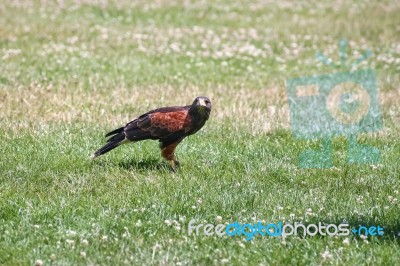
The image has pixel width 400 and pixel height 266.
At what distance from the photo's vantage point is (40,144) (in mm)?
9195

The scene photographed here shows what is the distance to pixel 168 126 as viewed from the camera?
8273mm

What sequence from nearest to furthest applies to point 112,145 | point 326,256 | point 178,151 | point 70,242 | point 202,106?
point 326,256 < point 70,242 < point 202,106 < point 112,145 < point 178,151

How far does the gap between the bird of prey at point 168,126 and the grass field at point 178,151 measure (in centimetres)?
31

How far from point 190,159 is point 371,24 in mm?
10884

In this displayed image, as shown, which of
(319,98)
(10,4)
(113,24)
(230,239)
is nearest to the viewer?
(230,239)

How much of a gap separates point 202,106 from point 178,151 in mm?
1141

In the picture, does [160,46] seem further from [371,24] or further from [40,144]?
[40,144]

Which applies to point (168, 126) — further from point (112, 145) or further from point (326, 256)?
point (326, 256)

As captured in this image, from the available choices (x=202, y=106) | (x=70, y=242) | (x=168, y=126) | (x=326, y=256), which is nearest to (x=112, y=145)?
(x=168, y=126)

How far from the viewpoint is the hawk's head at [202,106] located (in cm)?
820

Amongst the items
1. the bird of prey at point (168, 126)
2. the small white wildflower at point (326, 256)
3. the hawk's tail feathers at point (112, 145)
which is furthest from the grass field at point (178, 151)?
the bird of prey at point (168, 126)

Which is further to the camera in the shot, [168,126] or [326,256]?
[168,126]

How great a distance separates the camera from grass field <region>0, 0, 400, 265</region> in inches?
259

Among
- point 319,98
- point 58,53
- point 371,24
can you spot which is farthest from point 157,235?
point 371,24
